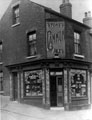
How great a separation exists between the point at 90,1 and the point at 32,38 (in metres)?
7.30

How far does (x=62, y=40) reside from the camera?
13297 millimetres

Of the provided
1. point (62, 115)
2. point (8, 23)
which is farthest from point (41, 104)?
point (8, 23)

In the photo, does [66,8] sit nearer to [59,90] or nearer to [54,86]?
[54,86]

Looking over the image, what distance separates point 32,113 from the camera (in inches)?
466

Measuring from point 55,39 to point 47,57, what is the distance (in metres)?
1.26

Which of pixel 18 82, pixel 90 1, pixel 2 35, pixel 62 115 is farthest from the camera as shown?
pixel 2 35

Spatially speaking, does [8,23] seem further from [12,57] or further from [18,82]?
[18,82]

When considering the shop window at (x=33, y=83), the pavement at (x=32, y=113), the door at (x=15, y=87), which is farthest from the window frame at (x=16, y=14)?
the pavement at (x=32, y=113)

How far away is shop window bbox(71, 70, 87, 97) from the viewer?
545 inches

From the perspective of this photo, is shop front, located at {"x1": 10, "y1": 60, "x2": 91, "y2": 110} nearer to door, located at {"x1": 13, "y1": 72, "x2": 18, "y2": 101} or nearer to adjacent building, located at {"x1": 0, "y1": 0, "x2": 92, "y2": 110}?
adjacent building, located at {"x1": 0, "y1": 0, "x2": 92, "y2": 110}

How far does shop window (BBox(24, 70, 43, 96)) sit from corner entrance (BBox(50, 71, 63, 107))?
0.77 m

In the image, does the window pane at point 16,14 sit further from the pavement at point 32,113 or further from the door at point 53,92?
the pavement at point 32,113

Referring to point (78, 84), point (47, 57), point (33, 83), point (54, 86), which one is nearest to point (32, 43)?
point (47, 57)

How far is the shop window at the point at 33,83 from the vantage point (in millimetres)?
13500
